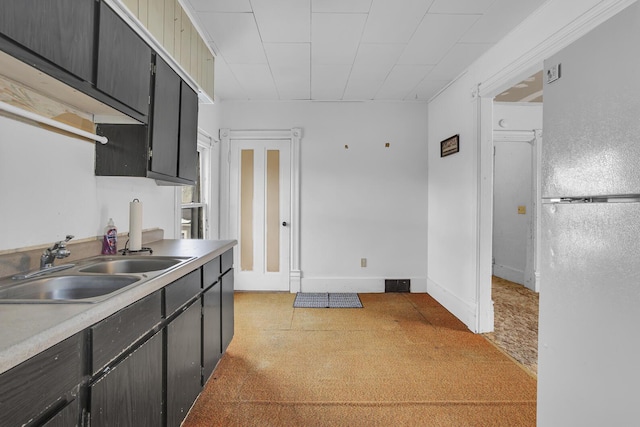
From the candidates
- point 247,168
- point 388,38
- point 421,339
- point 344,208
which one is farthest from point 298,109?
point 421,339

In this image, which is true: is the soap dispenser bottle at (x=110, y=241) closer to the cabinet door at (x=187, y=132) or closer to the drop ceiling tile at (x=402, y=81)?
the cabinet door at (x=187, y=132)

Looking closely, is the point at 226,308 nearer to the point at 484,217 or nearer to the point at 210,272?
the point at 210,272

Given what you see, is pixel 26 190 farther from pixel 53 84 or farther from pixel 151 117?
pixel 151 117

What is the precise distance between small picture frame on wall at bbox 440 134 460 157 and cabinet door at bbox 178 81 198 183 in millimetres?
2537

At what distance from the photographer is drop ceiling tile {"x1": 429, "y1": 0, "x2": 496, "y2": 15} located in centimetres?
218

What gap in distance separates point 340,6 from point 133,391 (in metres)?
2.42

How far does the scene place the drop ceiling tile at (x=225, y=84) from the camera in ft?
10.7

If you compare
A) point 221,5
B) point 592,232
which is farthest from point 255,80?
point 592,232

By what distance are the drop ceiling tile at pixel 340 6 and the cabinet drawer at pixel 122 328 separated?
2033 millimetres

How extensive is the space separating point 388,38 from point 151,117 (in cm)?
191

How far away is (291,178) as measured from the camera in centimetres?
431

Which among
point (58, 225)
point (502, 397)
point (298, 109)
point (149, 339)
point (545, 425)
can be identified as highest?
point (298, 109)

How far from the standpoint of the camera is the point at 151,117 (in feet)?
6.16

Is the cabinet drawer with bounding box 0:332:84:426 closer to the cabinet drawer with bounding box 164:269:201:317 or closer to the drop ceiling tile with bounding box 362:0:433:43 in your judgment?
the cabinet drawer with bounding box 164:269:201:317
